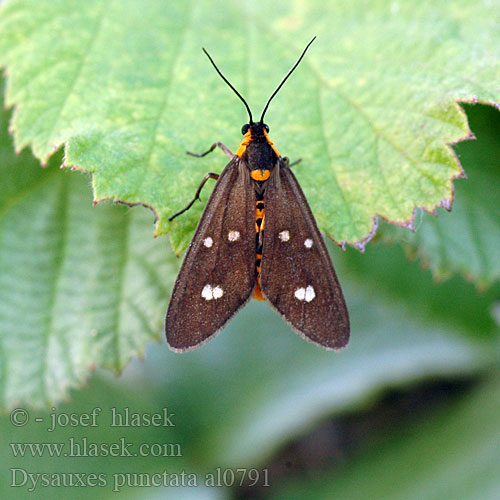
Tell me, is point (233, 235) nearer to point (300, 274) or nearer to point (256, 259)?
point (256, 259)

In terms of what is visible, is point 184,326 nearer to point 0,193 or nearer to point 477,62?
point 0,193

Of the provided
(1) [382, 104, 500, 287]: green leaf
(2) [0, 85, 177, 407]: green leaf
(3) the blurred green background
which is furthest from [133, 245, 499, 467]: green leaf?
(2) [0, 85, 177, 407]: green leaf

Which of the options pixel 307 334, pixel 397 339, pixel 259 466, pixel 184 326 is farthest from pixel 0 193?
pixel 397 339

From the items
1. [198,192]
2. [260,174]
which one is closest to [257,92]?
[260,174]

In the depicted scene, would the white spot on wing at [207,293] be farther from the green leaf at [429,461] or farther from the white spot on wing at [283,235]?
the green leaf at [429,461]

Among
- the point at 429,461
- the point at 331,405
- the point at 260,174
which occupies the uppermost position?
the point at 260,174

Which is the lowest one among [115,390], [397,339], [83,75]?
[115,390]

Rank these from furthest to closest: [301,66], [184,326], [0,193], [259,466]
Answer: [259,466] < [0,193] < [301,66] < [184,326]

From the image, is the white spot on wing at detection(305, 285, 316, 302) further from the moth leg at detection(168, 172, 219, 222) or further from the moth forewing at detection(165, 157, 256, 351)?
the moth leg at detection(168, 172, 219, 222)
